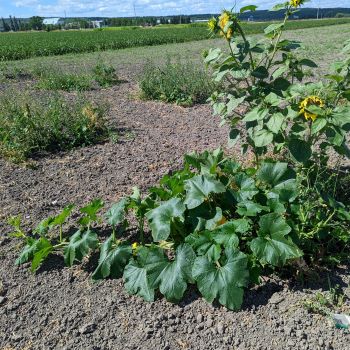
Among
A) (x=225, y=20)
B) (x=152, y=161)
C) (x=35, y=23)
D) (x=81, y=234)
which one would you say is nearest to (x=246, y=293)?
(x=81, y=234)

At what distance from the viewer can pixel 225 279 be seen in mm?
2109

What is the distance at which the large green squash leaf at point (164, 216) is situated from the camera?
7.52ft

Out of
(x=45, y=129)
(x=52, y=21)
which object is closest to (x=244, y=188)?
(x=45, y=129)

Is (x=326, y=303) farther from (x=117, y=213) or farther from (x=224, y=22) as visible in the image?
(x=224, y=22)

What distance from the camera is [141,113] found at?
229 inches

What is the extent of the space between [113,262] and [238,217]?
0.80m

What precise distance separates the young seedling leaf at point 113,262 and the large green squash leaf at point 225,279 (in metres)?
0.47

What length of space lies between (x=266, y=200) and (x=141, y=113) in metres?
3.65

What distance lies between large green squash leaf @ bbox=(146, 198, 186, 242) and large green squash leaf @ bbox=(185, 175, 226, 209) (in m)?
0.07

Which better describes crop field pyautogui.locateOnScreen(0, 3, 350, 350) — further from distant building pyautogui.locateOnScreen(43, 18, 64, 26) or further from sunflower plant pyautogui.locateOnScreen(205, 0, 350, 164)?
distant building pyautogui.locateOnScreen(43, 18, 64, 26)

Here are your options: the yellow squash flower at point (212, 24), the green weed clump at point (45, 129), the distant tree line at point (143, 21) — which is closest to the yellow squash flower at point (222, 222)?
the yellow squash flower at point (212, 24)

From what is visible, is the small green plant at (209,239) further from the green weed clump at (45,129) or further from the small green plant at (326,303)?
the green weed clump at (45,129)

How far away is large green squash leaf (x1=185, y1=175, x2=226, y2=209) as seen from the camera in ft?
7.59

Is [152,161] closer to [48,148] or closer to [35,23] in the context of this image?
[48,148]
